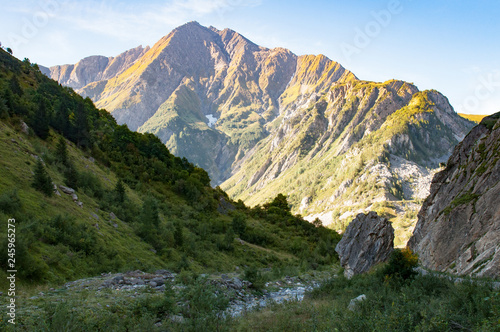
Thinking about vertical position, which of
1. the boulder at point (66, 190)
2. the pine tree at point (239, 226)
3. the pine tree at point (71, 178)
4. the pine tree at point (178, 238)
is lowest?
the pine tree at point (178, 238)

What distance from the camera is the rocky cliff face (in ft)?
45.3

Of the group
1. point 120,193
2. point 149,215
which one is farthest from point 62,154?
point 149,215

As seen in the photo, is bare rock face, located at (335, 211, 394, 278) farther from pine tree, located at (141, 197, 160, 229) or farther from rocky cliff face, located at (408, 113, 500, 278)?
pine tree, located at (141, 197, 160, 229)

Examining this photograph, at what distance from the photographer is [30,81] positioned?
3638 centimetres

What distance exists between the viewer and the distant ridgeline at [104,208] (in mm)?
13562

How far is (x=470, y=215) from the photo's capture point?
1764 centimetres

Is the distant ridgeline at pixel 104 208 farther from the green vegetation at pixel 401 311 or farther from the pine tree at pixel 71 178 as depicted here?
the green vegetation at pixel 401 311

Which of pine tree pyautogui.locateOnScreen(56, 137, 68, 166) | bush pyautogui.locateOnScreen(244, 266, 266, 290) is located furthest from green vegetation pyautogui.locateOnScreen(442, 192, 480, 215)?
pine tree pyautogui.locateOnScreen(56, 137, 68, 166)

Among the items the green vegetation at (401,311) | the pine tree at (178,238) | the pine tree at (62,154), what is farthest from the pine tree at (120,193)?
the green vegetation at (401,311)

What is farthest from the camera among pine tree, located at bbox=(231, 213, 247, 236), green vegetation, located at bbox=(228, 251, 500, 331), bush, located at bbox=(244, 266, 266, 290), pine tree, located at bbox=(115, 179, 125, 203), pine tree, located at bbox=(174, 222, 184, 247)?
pine tree, located at bbox=(231, 213, 247, 236)

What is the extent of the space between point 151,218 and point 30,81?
98.7 ft

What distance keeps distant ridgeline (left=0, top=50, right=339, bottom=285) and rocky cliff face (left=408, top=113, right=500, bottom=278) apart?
11.5 m

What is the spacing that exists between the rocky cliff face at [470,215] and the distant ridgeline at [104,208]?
1149 cm

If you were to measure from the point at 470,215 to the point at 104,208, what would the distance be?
25293 millimetres
